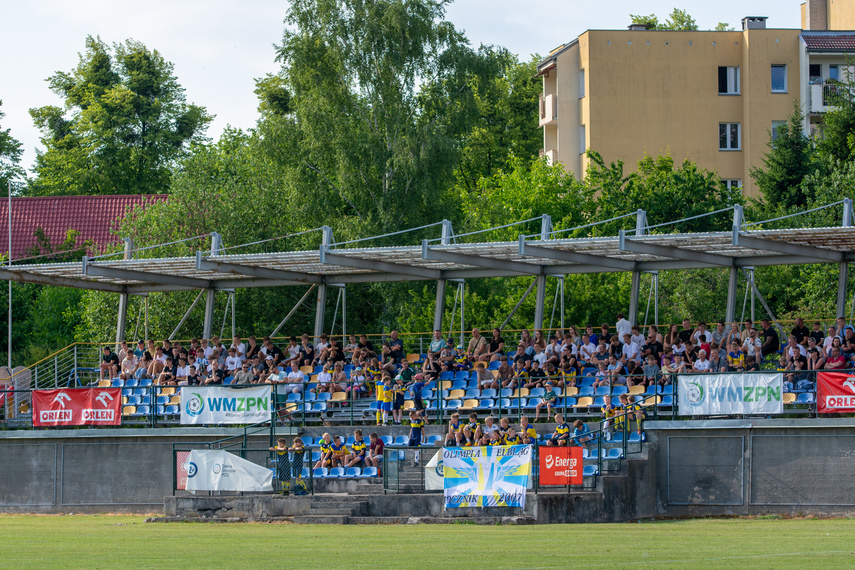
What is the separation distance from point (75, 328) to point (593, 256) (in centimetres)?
2611

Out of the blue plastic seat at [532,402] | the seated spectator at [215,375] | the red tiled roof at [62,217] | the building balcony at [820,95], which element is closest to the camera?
the blue plastic seat at [532,402]

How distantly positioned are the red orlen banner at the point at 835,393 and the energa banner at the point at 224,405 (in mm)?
11354

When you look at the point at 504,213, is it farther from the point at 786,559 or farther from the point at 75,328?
the point at 786,559

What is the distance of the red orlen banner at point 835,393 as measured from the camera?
23172 mm

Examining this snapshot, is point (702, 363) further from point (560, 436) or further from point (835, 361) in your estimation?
point (560, 436)

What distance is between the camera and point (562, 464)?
22094 millimetres

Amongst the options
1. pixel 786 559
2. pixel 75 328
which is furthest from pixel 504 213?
pixel 786 559

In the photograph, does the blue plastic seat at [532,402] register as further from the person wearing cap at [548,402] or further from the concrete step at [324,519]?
the concrete step at [324,519]

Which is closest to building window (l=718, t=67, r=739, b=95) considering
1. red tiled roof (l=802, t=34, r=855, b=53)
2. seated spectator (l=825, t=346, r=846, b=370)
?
red tiled roof (l=802, t=34, r=855, b=53)

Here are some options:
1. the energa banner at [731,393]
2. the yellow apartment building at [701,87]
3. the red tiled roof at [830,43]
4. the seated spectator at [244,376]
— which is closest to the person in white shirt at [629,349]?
the energa banner at [731,393]

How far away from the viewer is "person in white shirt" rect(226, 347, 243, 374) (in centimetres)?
3056

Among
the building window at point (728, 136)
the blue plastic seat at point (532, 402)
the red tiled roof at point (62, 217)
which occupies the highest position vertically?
the building window at point (728, 136)

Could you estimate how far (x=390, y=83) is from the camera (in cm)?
4244

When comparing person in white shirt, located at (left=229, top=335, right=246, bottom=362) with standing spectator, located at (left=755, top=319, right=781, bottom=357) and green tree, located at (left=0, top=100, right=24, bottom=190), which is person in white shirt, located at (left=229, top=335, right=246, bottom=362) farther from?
green tree, located at (left=0, top=100, right=24, bottom=190)
